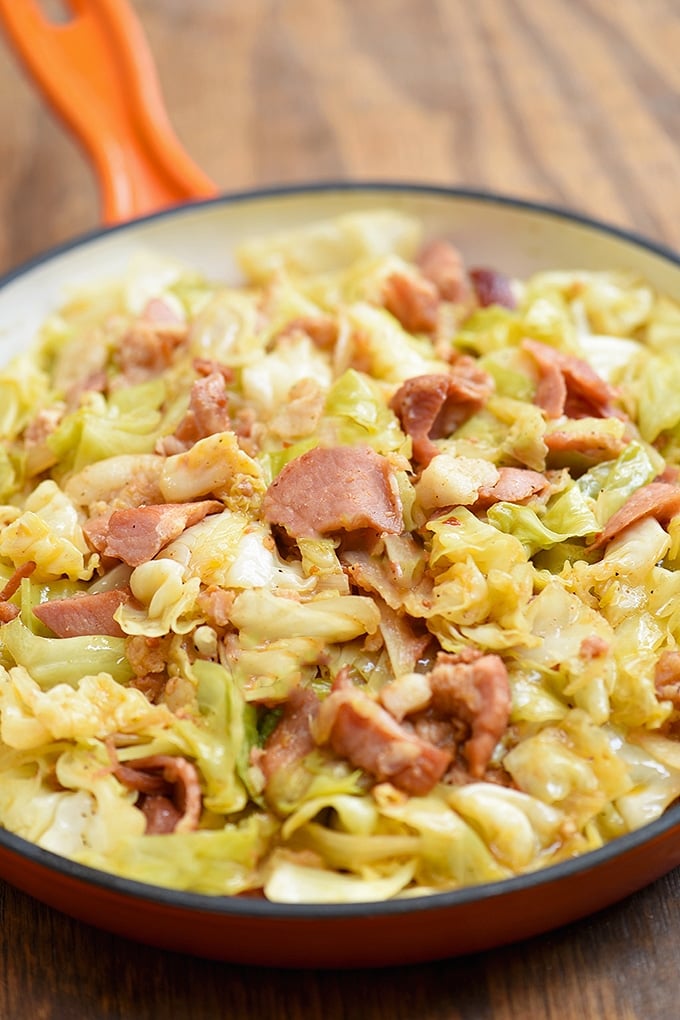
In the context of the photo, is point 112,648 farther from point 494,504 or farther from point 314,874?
point 494,504

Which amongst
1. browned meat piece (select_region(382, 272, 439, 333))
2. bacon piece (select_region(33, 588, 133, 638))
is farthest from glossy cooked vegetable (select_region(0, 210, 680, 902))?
browned meat piece (select_region(382, 272, 439, 333))

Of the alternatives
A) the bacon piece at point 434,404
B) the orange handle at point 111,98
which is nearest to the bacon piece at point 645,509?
the bacon piece at point 434,404

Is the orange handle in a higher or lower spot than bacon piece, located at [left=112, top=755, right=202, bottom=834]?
higher

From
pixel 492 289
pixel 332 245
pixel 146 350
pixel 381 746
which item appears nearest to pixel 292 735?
pixel 381 746

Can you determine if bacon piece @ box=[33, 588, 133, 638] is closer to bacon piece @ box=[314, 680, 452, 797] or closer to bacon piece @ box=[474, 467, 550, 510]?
bacon piece @ box=[314, 680, 452, 797]

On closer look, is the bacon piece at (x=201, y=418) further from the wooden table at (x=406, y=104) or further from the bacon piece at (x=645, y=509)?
the wooden table at (x=406, y=104)

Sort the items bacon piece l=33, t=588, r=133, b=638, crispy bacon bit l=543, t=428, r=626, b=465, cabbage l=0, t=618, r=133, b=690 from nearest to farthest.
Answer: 1. cabbage l=0, t=618, r=133, b=690
2. bacon piece l=33, t=588, r=133, b=638
3. crispy bacon bit l=543, t=428, r=626, b=465

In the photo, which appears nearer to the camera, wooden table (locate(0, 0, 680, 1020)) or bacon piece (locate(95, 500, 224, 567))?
bacon piece (locate(95, 500, 224, 567))
